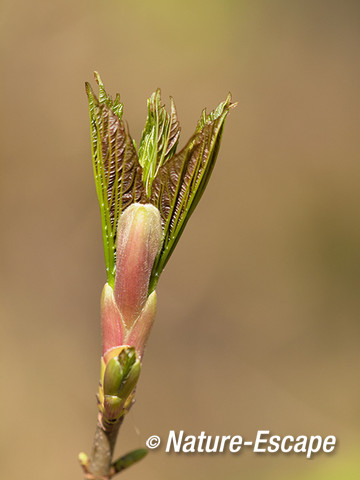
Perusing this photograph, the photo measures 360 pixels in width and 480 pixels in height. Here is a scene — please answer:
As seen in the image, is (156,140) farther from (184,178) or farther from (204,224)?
(204,224)

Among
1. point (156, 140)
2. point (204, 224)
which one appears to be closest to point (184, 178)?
point (156, 140)

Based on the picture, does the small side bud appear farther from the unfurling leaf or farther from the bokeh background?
→ the bokeh background

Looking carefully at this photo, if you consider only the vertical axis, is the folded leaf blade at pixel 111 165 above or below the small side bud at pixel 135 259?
above

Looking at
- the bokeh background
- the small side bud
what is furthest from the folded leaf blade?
the bokeh background

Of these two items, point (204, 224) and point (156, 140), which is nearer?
point (156, 140)

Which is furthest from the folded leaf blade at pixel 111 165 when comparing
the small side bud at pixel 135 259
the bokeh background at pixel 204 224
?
the bokeh background at pixel 204 224

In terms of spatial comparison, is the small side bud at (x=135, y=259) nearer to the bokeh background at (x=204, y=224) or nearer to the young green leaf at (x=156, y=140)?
the young green leaf at (x=156, y=140)
